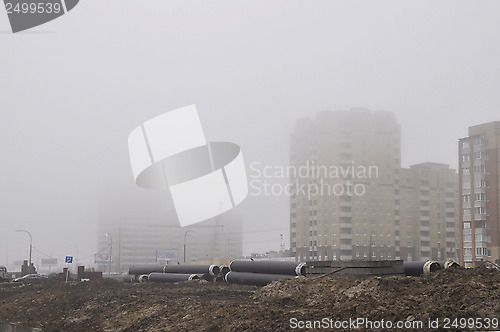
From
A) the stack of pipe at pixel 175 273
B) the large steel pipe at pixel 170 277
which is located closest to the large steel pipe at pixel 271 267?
the stack of pipe at pixel 175 273

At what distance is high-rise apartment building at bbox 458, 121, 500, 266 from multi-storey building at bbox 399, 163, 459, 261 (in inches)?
866

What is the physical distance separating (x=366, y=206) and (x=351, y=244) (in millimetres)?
11266

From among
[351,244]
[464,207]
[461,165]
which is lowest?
[351,244]

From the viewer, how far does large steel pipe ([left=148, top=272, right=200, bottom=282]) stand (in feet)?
165

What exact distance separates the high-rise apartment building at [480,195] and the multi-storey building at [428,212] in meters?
22.0

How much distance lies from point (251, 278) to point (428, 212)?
122724mm

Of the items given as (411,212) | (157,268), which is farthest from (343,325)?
(411,212)

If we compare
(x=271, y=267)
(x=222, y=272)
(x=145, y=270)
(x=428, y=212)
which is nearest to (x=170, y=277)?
(x=222, y=272)

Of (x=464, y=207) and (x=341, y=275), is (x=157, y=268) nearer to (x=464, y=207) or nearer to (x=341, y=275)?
(x=341, y=275)

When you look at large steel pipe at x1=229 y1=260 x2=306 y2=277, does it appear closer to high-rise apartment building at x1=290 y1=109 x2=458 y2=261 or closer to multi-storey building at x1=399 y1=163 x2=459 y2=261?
high-rise apartment building at x1=290 y1=109 x2=458 y2=261

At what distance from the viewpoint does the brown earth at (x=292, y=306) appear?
18188 mm

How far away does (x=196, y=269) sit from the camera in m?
52.2

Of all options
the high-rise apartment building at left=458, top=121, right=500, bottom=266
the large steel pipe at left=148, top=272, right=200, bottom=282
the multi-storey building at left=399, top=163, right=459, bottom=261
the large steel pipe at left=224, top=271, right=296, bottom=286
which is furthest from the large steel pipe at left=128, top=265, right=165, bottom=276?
the multi-storey building at left=399, top=163, right=459, bottom=261

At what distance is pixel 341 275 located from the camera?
28688mm
